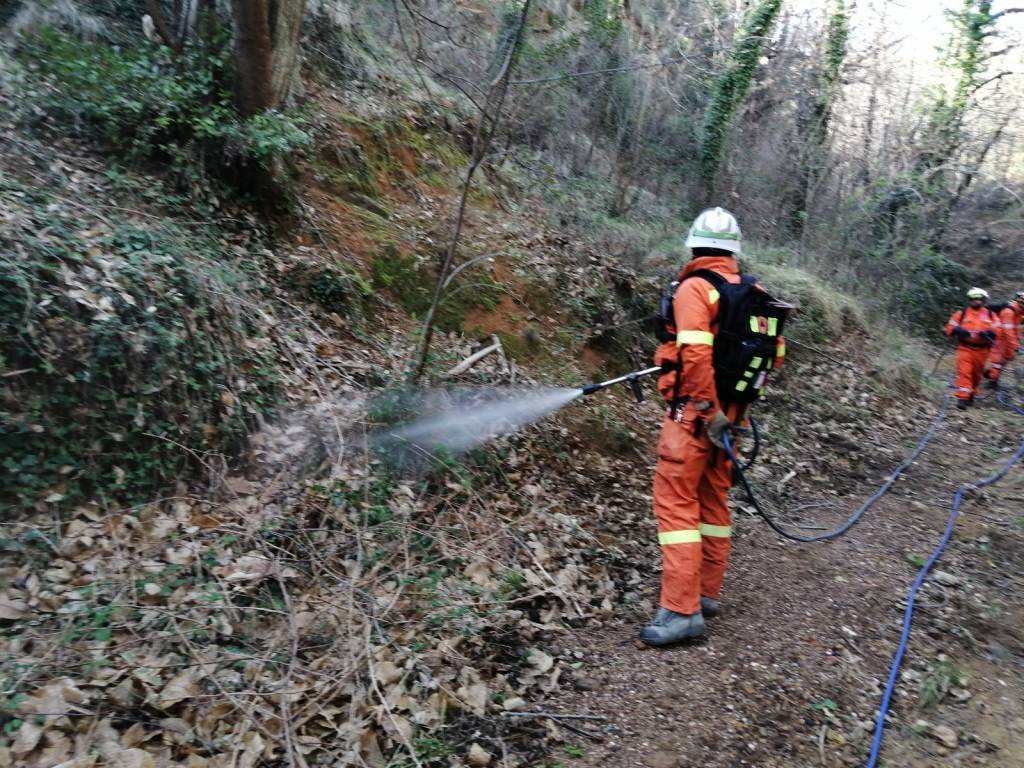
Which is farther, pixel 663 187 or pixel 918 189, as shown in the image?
pixel 918 189

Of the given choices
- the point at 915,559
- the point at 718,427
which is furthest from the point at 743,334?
the point at 915,559

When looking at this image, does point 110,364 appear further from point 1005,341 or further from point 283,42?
point 1005,341

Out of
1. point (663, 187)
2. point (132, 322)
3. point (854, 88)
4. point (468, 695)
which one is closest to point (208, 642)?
point (468, 695)

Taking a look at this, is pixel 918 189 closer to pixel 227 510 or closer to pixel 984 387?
pixel 984 387

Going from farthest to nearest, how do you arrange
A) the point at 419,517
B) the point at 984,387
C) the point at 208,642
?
the point at 984,387, the point at 419,517, the point at 208,642

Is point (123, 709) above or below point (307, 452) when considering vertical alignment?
below

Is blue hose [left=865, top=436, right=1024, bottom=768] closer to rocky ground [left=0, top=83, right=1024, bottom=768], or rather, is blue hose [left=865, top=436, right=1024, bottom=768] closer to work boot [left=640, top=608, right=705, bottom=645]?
rocky ground [left=0, top=83, right=1024, bottom=768]

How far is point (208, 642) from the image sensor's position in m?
3.53

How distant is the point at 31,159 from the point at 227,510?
316 cm

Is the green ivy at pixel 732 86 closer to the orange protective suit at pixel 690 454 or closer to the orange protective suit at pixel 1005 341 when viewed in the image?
the orange protective suit at pixel 1005 341

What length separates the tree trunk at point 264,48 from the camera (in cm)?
580

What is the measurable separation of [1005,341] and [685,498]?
40.9ft

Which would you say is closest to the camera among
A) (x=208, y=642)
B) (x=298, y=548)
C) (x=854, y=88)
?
(x=208, y=642)

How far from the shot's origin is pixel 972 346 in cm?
1192
